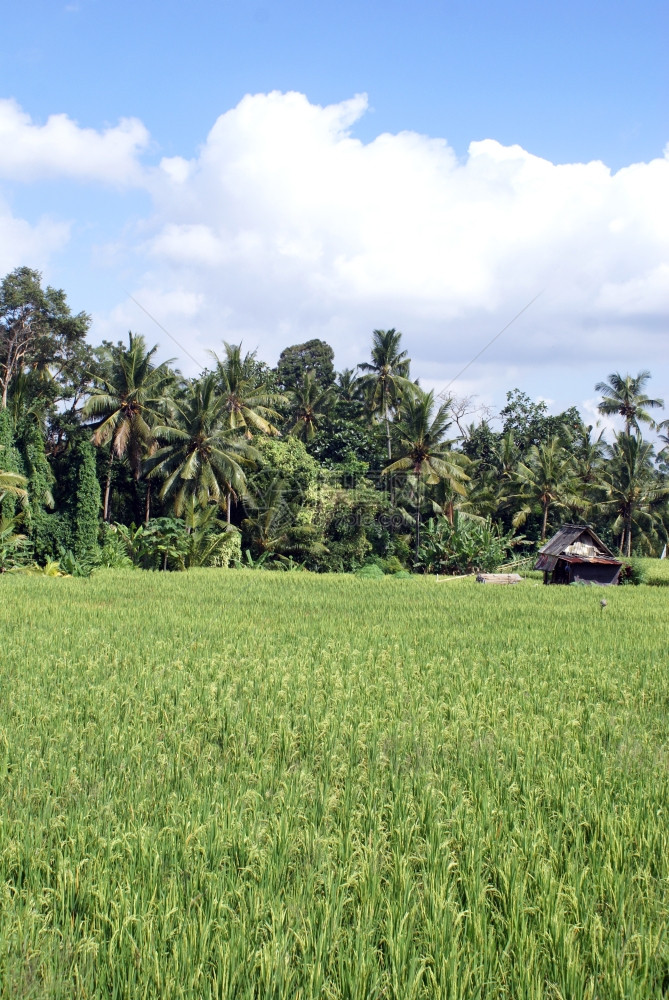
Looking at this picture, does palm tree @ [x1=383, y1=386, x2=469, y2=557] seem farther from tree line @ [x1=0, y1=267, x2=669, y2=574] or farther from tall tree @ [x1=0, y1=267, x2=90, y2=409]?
tall tree @ [x1=0, y1=267, x2=90, y2=409]

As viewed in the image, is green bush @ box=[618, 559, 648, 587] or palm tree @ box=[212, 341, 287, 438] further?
palm tree @ box=[212, 341, 287, 438]

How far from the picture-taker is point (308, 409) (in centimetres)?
3198

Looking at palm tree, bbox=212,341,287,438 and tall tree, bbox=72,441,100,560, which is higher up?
palm tree, bbox=212,341,287,438

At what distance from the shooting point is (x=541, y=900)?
291cm

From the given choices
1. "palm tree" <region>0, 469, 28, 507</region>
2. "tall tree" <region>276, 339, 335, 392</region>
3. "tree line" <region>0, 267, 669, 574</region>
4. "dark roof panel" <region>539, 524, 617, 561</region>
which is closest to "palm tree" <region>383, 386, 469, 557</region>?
"tree line" <region>0, 267, 669, 574</region>

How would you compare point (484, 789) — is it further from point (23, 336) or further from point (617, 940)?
point (23, 336)

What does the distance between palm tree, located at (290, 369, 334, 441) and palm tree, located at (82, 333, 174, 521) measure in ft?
28.5

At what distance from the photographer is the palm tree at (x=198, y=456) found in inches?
889

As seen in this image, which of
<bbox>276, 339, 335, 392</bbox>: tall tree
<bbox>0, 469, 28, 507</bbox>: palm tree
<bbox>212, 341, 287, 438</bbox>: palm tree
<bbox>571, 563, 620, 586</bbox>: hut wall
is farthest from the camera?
<bbox>276, 339, 335, 392</bbox>: tall tree

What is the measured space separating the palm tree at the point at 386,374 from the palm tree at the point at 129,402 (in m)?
10.3

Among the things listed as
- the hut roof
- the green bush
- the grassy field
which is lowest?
the grassy field

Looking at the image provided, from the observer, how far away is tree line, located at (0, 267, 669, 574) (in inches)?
822

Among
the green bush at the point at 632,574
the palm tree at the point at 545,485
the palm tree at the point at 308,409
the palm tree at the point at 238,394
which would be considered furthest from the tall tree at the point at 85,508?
the palm tree at the point at 545,485

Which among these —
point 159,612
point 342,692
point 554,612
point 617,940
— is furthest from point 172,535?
point 617,940
